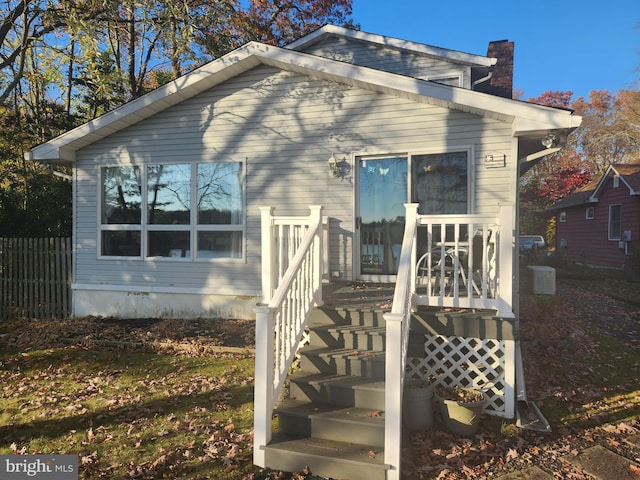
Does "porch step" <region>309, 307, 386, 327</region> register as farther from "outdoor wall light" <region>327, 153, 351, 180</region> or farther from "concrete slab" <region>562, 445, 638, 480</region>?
"outdoor wall light" <region>327, 153, 351, 180</region>

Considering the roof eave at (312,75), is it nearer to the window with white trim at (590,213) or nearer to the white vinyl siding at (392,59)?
the white vinyl siding at (392,59)

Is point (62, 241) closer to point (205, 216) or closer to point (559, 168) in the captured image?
point (205, 216)

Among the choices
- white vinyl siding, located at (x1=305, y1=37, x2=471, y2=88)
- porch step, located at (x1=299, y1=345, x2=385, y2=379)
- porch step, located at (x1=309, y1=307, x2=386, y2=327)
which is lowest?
porch step, located at (x1=299, y1=345, x2=385, y2=379)

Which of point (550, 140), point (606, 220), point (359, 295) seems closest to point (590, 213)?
point (606, 220)

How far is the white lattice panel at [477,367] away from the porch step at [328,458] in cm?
148

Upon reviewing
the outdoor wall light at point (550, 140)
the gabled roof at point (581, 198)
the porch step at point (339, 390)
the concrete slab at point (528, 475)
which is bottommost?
the concrete slab at point (528, 475)

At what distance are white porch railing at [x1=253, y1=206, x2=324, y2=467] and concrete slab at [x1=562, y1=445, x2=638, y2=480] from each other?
8.25 feet

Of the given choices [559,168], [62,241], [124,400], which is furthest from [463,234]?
[559,168]

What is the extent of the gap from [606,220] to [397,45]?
46.6 feet

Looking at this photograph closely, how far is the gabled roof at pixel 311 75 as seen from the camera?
5.57m

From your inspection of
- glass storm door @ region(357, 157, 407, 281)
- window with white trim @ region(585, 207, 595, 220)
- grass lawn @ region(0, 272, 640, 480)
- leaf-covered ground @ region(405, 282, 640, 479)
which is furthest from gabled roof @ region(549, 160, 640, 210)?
glass storm door @ region(357, 157, 407, 281)

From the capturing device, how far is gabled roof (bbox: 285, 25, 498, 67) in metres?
8.91

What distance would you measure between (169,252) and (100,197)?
1.83 m

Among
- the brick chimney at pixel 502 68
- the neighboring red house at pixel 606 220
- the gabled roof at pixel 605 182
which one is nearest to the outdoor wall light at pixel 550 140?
the brick chimney at pixel 502 68
